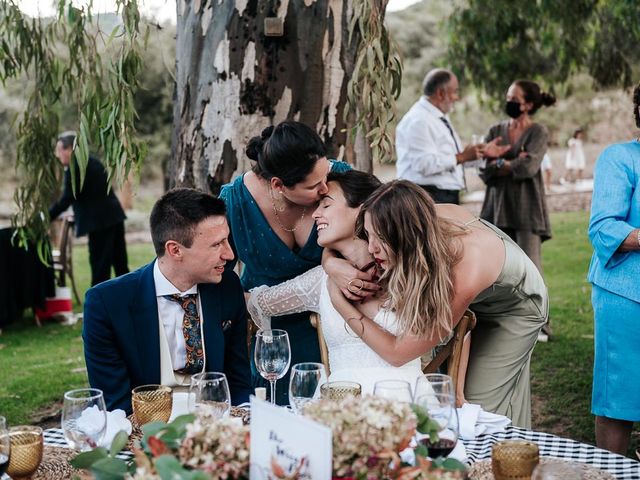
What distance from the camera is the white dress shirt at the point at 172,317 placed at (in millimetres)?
2994

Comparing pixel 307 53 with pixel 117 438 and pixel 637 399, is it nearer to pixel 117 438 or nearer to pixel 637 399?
pixel 637 399

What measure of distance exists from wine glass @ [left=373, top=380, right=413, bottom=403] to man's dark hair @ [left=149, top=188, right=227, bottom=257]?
47.9 inches

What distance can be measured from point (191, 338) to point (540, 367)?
12.8 feet

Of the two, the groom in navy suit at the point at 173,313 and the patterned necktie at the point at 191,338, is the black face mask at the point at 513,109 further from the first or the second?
the patterned necktie at the point at 191,338

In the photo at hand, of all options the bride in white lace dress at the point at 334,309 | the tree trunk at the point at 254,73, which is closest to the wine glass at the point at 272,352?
the bride in white lace dress at the point at 334,309

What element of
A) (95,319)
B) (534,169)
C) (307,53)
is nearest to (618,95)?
(534,169)

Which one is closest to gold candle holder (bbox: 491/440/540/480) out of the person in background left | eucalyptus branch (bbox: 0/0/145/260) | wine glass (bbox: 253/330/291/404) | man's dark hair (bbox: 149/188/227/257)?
wine glass (bbox: 253/330/291/404)

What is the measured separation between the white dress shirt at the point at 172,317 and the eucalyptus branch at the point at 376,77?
96 cm

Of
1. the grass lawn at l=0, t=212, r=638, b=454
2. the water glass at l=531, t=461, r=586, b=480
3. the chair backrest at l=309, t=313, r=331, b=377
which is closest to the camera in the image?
the water glass at l=531, t=461, r=586, b=480

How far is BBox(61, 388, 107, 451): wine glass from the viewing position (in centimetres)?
202

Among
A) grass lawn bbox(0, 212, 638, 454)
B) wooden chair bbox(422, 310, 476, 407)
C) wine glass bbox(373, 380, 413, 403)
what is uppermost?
wine glass bbox(373, 380, 413, 403)

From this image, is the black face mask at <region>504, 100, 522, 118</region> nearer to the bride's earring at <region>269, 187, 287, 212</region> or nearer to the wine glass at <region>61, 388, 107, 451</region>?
the bride's earring at <region>269, 187, 287, 212</region>

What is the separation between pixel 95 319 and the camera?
9.41 feet

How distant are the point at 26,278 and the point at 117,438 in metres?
6.92
